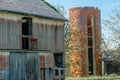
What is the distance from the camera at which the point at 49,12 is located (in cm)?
3572

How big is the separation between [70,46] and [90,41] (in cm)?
723

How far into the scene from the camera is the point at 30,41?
33.3 metres

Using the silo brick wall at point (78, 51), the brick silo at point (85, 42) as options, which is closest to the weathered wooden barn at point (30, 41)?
the silo brick wall at point (78, 51)

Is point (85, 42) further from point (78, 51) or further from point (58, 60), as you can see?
point (58, 60)

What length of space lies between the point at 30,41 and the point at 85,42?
3000 centimetres

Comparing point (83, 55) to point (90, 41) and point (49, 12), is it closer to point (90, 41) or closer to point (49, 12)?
point (90, 41)

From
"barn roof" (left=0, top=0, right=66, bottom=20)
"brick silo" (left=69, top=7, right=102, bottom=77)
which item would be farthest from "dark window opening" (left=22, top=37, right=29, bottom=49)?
"brick silo" (left=69, top=7, right=102, bottom=77)

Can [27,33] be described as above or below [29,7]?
below

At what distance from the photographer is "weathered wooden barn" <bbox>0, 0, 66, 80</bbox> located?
101 ft

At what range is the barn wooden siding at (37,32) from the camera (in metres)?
30.8

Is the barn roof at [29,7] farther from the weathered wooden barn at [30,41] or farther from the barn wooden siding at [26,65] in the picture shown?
the barn wooden siding at [26,65]

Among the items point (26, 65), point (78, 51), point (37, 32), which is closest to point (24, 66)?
point (26, 65)

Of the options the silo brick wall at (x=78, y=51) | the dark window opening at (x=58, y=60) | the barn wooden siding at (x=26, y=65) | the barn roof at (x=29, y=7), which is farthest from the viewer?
the silo brick wall at (x=78, y=51)

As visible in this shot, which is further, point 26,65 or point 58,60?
point 58,60
